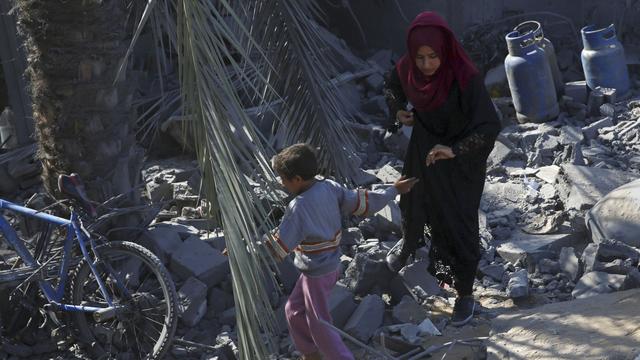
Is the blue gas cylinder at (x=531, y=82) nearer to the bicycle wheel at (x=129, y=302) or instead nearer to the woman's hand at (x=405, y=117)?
the woman's hand at (x=405, y=117)

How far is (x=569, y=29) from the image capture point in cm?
970

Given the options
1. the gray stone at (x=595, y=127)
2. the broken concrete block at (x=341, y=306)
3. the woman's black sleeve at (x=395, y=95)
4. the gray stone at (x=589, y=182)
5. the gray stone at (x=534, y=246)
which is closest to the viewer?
the woman's black sleeve at (x=395, y=95)

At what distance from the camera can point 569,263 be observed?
498cm

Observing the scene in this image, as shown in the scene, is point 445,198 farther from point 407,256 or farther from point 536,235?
point 536,235

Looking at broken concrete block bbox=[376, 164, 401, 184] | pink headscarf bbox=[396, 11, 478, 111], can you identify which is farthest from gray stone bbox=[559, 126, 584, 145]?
pink headscarf bbox=[396, 11, 478, 111]

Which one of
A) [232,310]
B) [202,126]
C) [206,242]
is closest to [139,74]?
Result: [206,242]

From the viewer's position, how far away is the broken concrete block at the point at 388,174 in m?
6.65

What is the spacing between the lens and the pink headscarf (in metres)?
3.92

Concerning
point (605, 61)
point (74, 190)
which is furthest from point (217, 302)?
point (605, 61)

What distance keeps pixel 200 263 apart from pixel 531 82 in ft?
14.2

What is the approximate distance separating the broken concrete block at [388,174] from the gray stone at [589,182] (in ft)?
4.15

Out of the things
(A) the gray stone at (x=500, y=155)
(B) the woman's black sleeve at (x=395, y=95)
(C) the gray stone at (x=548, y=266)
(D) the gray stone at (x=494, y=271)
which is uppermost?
(B) the woman's black sleeve at (x=395, y=95)

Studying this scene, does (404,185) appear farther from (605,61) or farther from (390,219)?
(605,61)

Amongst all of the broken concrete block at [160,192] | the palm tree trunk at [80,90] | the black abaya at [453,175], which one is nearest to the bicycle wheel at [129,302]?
the palm tree trunk at [80,90]
